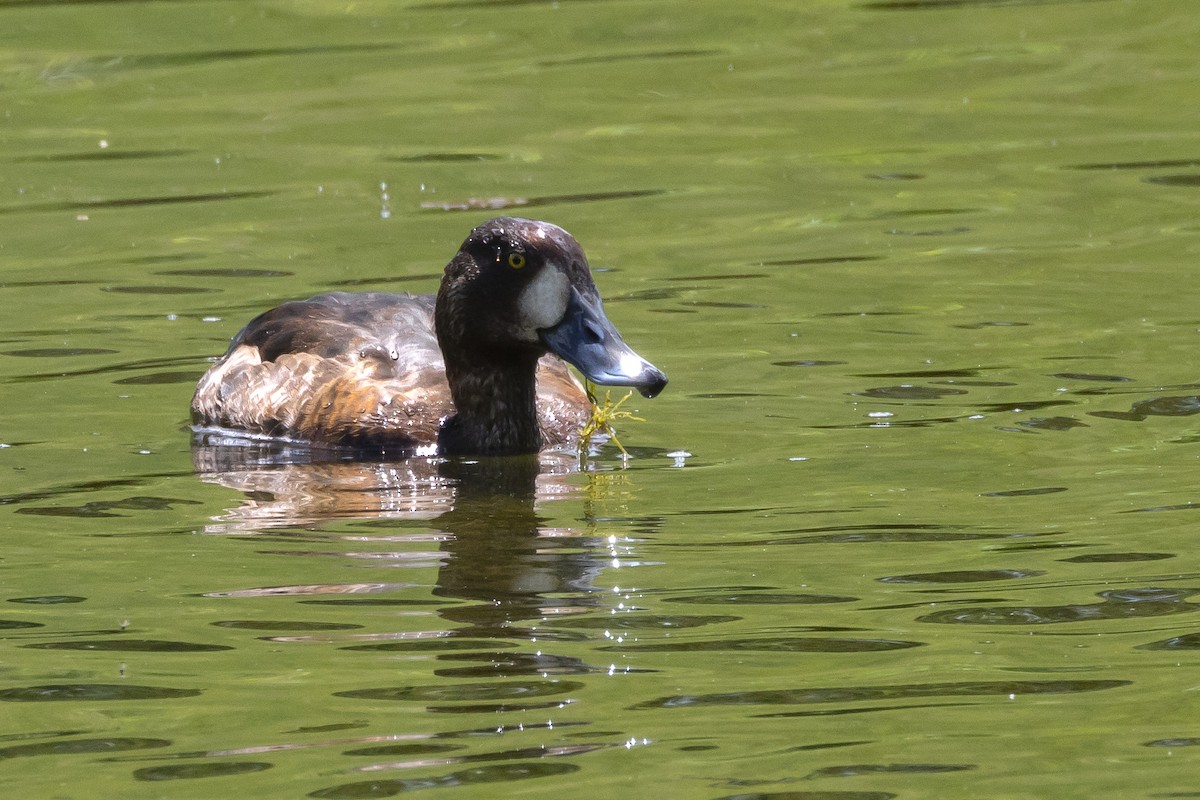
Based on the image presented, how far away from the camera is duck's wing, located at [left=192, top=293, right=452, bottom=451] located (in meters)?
9.49

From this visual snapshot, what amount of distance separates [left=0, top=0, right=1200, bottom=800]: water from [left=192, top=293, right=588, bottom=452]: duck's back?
32 centimetres

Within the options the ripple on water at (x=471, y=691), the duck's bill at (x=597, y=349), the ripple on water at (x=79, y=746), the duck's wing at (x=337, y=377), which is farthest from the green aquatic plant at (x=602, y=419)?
the ripple on water at (x=79, y=746)

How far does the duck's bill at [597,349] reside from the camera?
861cm

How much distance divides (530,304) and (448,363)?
2.12 feet

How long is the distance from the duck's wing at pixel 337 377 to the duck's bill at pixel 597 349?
0.80 m

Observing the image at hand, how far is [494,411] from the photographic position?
9.33 metres

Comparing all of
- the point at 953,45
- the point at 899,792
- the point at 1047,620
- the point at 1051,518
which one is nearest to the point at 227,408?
the point at 1051,518

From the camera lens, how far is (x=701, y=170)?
14586mm

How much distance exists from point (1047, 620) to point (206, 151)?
10.1 metres

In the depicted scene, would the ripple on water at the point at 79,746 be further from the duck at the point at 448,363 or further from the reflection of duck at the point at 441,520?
the duck at the point at 448,363

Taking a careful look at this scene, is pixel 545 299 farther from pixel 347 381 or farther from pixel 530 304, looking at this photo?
pixel 347 381

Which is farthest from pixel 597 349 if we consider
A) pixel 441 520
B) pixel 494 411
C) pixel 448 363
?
pixel 441 520

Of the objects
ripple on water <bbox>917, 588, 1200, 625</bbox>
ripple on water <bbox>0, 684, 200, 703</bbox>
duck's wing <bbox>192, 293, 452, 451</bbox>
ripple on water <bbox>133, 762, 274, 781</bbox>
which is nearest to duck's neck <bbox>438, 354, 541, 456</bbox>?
duck's wing <bbox>192, 293, 452, 451</bbox>

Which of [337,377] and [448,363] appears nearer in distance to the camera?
[448,363]
